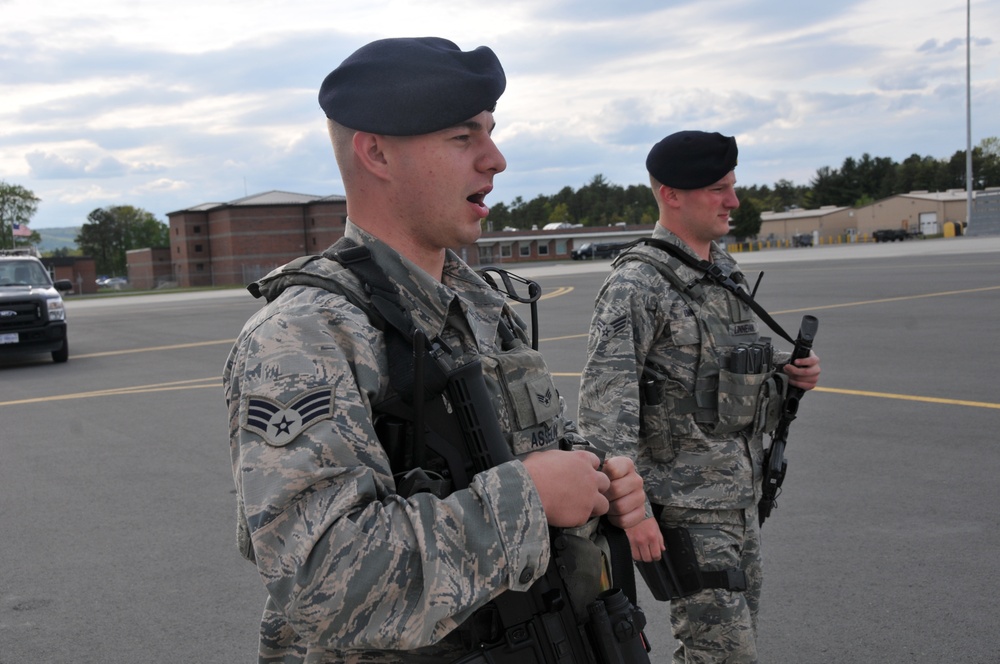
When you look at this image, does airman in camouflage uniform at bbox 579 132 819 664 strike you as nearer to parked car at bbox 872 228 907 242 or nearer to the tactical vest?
the tactical vest

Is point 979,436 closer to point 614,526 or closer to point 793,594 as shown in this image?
point 793,594

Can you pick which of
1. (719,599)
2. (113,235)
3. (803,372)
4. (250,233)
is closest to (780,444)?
(803,372)

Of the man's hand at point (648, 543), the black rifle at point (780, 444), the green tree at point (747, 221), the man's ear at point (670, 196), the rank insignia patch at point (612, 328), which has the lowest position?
the man's hand at point (648, 543)

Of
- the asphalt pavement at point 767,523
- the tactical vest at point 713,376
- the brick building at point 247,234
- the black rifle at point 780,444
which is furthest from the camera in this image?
the brick building at point 247,234

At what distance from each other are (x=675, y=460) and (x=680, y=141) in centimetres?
127

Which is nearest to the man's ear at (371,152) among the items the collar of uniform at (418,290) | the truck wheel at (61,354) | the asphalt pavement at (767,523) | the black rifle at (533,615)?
the collar of uniform at (418,290)

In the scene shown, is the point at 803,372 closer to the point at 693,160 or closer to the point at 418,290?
the point at 693,160

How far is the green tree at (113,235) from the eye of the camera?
14200cm

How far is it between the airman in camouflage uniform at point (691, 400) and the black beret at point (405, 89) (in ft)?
5.75

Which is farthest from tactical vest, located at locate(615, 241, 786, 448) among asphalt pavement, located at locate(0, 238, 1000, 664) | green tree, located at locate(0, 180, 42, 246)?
green tree, located at locate(0, 180, 42, 246)

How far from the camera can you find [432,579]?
1.46 m

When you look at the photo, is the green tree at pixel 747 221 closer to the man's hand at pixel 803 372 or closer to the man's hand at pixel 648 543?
the man's hand at pixel 803 372

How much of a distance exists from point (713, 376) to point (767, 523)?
252 centimetres

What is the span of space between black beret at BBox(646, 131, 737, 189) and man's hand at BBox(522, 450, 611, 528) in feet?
7.47
